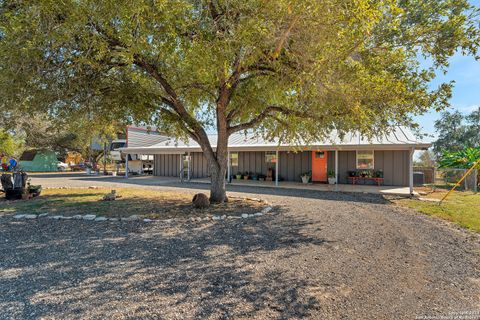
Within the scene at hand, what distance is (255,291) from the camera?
314 cm

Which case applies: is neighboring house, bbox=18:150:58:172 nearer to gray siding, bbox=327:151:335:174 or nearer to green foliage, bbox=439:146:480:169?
gray siding, bbox=327:151:335:174

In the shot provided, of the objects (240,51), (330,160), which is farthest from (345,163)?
(240,51)

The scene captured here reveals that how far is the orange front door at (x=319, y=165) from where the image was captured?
611 inches

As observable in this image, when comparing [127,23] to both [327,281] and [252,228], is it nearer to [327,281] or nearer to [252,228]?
[252,228]

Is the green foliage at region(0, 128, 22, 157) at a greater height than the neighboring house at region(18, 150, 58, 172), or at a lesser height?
greater

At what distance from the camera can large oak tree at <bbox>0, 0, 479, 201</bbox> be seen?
4.41 m

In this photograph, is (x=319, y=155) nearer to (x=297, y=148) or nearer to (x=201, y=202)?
(x=297, y=148)

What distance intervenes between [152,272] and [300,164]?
13.6 m

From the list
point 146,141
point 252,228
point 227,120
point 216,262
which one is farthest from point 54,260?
point 146,141

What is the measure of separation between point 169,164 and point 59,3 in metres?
17.9

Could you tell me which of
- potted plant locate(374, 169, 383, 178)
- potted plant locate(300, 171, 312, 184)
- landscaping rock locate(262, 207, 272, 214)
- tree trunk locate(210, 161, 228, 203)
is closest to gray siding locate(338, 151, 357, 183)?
potted plant locate(374, 169, 383, 178)

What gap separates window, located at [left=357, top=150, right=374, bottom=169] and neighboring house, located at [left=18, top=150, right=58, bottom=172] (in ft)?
109

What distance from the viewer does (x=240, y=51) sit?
4.96 m

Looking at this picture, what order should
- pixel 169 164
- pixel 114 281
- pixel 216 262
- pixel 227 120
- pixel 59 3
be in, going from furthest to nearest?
pixel 169 164 < pixel 227 120 < pixel 59 3 < pixel 216 262 < pixel 114 281
